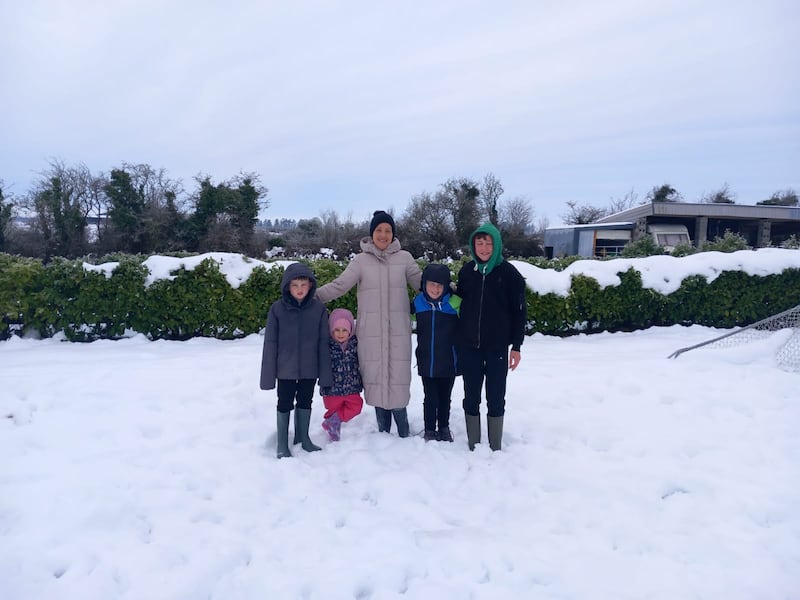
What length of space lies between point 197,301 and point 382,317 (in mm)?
4283

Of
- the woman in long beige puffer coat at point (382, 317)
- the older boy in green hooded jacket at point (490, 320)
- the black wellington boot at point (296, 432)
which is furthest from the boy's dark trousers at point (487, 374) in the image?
the black wellington boot at point (296, 432)

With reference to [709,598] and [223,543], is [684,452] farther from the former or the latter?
[223,543]

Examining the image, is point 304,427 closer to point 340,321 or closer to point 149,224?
point 340,321

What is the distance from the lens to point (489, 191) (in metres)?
34.5

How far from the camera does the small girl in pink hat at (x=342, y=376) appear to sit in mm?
4297

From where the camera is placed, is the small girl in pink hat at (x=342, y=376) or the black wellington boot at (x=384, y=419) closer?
the small girl in pink hat at (x=342, y=376)

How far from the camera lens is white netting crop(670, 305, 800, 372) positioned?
6.02 metres

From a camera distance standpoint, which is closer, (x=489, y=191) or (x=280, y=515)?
(x=280, y=515)

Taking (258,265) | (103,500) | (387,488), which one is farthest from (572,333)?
(103,500)

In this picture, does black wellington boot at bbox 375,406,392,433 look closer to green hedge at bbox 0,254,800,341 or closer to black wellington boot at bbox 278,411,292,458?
black wellington boot at bbox 278,411,292,458

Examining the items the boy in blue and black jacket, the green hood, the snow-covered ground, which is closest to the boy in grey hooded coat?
the snow-covered ground

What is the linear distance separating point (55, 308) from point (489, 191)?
3034 centimetres

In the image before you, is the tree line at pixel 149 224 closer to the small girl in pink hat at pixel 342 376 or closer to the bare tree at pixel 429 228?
the bare tree at pixel 429 228

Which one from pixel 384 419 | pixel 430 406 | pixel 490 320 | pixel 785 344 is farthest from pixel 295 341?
pixel 785 344
